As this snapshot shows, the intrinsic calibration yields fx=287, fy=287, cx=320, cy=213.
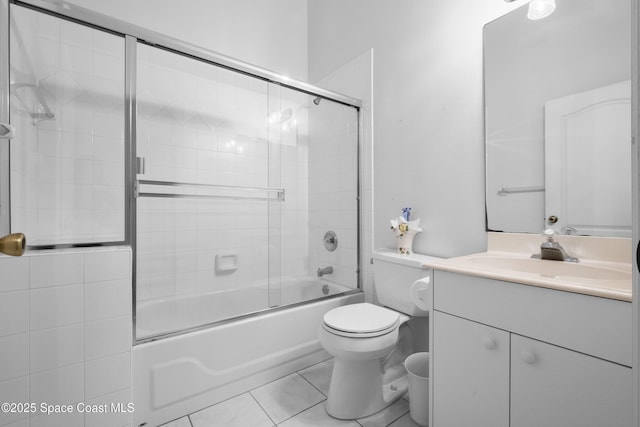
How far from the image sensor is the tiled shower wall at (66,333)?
97 centimetres

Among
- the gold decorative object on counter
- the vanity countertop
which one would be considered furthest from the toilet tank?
the gold decorative object on counter

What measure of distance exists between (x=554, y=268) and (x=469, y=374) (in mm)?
505

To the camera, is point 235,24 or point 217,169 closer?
point 217,169

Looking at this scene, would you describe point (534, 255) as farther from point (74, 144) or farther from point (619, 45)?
point (74, 144)

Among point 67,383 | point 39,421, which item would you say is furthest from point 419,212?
point 39,421

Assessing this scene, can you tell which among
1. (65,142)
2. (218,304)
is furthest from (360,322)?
(65,142)

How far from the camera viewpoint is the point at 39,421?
39.6 inches

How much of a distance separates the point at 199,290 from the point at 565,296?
1.87 metres

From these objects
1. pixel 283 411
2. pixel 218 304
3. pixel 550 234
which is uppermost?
pixel 550 234

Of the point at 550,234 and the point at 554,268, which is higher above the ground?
the point at 550,234

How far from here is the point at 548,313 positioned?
2.60 feet

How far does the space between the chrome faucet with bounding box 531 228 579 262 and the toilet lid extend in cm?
68

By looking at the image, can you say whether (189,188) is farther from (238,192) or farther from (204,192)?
(238,192)

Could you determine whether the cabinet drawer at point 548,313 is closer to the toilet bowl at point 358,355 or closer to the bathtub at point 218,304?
the toilet bowl at point 358,355
